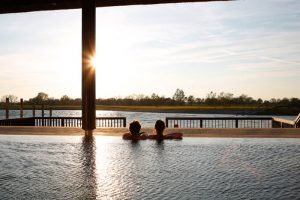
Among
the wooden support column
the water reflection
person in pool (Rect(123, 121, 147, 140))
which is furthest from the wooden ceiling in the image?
the water reflection

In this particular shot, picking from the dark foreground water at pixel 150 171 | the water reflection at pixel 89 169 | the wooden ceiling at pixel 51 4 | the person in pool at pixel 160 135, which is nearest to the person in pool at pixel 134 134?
the person in pool at pixel 160 135

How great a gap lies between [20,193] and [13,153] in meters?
3.43

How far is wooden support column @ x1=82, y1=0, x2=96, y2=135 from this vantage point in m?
10.7

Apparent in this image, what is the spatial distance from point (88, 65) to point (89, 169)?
6020 millimetres

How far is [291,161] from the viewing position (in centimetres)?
588

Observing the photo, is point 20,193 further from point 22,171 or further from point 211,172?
point 211,172

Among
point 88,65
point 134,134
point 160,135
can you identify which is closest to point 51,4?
point 88,65

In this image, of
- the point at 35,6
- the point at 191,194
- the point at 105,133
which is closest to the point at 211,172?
the point at 191,194

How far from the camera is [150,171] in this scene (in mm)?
5004

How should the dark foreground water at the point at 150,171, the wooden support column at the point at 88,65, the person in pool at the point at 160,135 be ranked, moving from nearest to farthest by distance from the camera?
the dark foreground water at the point at 150,171
the person in pool at the point at 160,135
the wooden support column at the point at 88,65

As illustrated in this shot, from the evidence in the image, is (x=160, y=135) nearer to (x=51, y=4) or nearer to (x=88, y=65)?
(x=88, y=65)

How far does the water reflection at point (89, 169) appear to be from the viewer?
381 cm

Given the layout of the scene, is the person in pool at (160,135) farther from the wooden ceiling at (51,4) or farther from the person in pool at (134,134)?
the wooden ceiling at (51,4)

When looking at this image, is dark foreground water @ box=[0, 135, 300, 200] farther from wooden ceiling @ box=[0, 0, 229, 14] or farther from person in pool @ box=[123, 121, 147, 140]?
wooden ceiling @ box=[0, 0, 229, 14]
